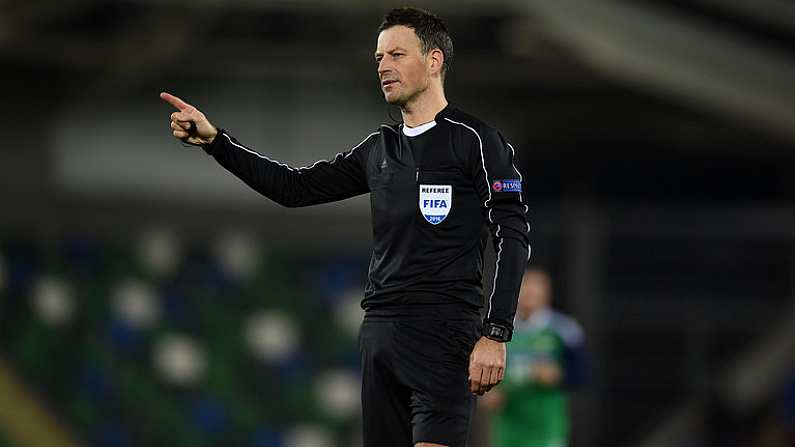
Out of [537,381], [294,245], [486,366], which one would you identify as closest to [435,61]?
[486,366]

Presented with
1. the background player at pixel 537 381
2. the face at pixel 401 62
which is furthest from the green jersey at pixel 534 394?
the face at pixel 401 62

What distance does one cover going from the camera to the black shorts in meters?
4.15

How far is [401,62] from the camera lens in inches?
166

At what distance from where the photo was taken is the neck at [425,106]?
4297mm

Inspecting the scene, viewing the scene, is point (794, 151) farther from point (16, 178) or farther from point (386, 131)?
point (386, 131)

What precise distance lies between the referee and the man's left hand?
0.08m

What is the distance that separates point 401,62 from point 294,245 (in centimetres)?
1260

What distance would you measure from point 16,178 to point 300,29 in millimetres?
3488

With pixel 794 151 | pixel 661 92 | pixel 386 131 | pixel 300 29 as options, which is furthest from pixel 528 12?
pixel 386 131

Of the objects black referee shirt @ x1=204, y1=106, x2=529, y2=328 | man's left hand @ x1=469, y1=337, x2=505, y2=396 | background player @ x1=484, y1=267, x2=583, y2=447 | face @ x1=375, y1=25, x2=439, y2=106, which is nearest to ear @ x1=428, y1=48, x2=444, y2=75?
face @ x1=375, y1=25, x2=439, y2=106

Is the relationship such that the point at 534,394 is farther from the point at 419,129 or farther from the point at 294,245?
the point at 294,245

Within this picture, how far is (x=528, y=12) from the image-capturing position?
39.5 ft

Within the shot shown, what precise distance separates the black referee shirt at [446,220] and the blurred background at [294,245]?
10.5 meters

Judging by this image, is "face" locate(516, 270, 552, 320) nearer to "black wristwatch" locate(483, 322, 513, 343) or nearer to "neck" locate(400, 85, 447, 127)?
"neck" locate(400, 85, 447, 127)
